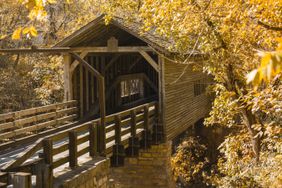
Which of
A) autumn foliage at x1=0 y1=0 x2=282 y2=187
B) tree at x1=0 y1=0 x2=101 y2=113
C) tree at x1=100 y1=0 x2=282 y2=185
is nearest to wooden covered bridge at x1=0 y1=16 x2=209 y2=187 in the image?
autumn foliage at x1=0 y1=0 x2=282 y2=187

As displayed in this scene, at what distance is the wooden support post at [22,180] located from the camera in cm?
568

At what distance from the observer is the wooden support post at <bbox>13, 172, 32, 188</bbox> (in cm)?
568

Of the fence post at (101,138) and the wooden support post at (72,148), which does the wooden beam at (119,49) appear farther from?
the wooden support post at (72,148)

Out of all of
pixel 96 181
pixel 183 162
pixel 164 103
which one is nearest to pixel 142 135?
pixel 164 103

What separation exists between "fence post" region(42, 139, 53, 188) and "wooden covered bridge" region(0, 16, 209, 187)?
0.02m

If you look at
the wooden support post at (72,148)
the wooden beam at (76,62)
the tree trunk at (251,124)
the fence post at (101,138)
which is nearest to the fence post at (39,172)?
the wooden support post at (72,148)

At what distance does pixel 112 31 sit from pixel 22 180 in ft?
33.2

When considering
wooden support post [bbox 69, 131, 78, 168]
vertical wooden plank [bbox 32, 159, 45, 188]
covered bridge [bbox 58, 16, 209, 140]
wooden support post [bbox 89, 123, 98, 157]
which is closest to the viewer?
vertical wooden plank [bbox 32, 159, 45, 188]

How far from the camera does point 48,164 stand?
721 centimetres

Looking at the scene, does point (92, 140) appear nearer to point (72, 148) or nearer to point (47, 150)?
point (72, 148)

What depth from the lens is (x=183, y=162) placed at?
71.1 feet

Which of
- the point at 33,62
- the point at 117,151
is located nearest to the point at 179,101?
the point at 117,151

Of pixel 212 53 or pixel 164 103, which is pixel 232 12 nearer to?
pixel 212 53

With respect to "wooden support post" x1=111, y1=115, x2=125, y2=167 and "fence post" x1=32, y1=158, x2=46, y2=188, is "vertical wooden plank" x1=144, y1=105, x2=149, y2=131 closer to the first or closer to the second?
"wooden support post" x1=111, y1=115, x2=125, y2=167
